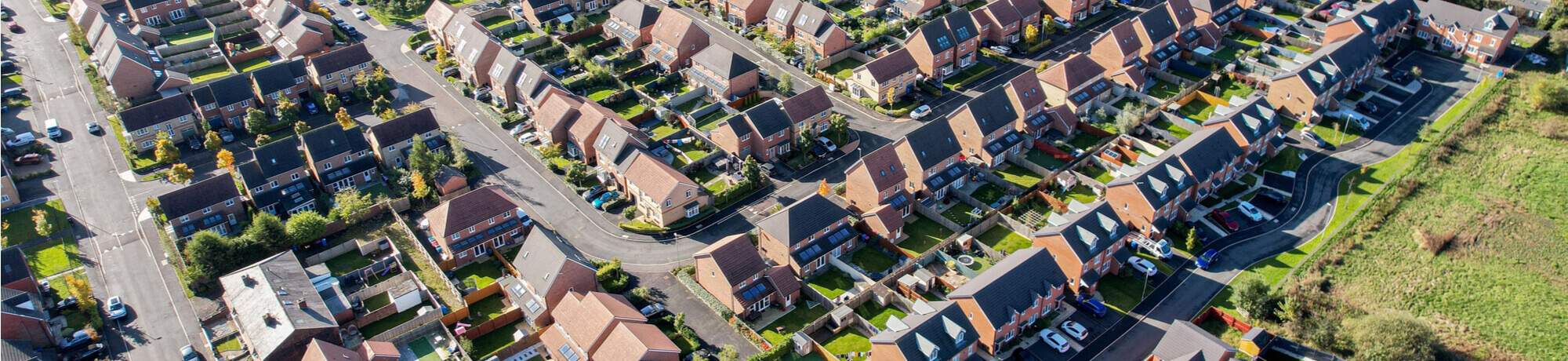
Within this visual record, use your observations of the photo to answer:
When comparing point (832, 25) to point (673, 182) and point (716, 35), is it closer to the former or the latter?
point (716, 35)

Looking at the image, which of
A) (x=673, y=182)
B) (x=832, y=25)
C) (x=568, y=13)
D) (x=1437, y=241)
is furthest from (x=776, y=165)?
(x=1437, y=241)

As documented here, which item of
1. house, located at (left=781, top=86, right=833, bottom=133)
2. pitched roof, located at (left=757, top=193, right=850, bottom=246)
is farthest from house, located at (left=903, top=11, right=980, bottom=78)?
pitched roof, located at (left=757, top=193, right=850, bottom=246)

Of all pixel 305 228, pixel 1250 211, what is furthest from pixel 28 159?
pixel 1250 211

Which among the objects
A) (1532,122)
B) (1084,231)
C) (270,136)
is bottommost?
(270,136)

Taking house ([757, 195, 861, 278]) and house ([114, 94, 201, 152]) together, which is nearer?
house ([757, 195, 861, 278])

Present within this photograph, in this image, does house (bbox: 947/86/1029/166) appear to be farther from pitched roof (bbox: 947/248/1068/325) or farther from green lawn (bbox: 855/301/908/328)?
green lawn (bbox: 855/301/908/328)

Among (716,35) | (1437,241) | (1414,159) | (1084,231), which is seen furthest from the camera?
(716,35)

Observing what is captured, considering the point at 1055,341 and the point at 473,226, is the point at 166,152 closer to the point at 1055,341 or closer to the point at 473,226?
the point at 473,226
